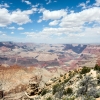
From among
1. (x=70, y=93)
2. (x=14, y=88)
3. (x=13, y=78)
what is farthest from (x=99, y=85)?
(x=13, y=78)

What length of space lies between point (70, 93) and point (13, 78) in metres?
114

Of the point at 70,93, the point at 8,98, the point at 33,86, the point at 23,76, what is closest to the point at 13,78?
the point at 23,76

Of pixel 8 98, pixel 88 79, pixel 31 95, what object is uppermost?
pixel 88 79

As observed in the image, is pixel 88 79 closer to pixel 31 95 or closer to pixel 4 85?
pixel 31 95

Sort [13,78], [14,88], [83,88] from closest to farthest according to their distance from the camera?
[83,88] < [14,88] < [13,78]

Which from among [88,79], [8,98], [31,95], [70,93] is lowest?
[8,98]

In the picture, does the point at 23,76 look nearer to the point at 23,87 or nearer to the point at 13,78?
the point at 13,78

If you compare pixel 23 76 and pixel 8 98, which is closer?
pixel 8 98

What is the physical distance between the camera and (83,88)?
2506cm

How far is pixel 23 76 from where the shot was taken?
14500 cm

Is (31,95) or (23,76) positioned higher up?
(31,95)

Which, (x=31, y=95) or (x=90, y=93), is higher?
(x=90, y=93)

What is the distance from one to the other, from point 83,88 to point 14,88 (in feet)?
319

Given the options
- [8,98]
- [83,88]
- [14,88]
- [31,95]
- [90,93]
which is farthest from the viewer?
[14,88]
